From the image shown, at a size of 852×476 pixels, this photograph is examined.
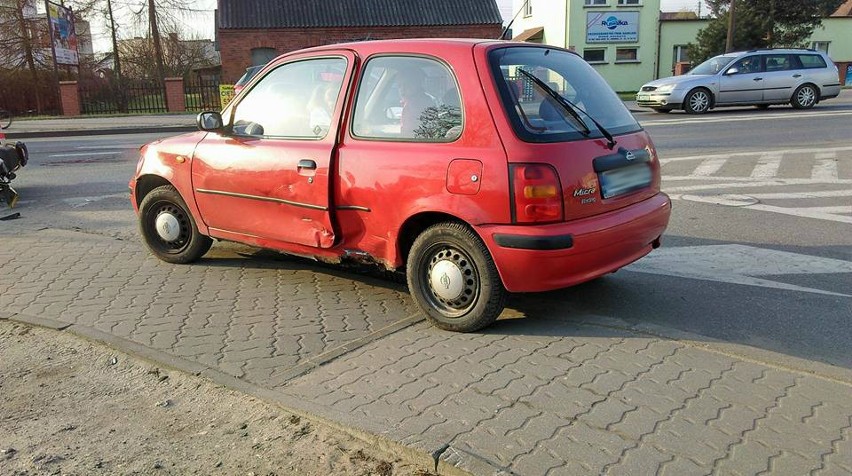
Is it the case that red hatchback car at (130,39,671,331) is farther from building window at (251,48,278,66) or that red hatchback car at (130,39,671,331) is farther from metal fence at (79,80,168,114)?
building window at (251,48,278,66)

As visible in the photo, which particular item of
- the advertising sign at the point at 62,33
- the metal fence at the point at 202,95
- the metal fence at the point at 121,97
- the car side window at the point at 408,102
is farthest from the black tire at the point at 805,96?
the advertising sign at the point at 62,33

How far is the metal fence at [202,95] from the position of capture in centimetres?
2878

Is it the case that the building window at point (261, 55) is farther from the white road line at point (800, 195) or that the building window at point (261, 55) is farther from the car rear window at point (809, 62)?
the white road line at point (800, 195)

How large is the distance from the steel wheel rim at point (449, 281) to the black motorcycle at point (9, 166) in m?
6.88

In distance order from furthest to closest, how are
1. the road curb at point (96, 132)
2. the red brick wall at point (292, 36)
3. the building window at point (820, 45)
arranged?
1. the building window at point (820, 45)
2. the red brick wall at point (292, 36)
3. the road curb at point (96, 132)

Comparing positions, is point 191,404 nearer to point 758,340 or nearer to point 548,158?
point 548,158

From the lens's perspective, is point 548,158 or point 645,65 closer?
point 548,158

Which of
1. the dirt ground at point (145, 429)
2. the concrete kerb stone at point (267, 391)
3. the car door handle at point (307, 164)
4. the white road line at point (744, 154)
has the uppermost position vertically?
the car door handle at point (307, 164)

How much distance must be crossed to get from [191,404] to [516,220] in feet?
6.45

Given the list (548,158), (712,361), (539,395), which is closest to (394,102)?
(548,158)

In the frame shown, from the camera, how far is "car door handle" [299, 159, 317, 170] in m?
4.54

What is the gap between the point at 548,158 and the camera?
380 cm

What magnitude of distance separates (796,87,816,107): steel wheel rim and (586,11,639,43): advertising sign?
66.3ft

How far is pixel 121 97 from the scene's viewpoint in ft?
Answer: 94.0
